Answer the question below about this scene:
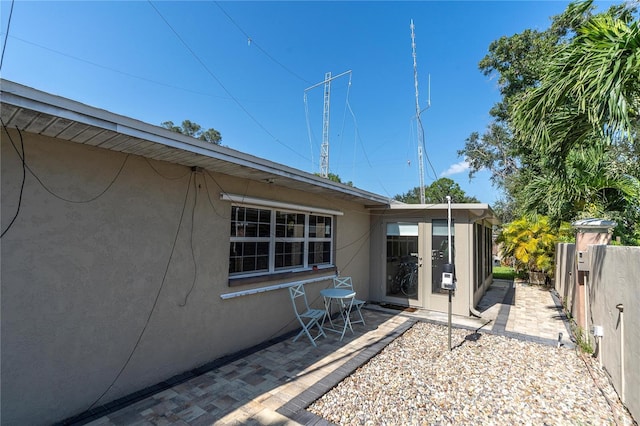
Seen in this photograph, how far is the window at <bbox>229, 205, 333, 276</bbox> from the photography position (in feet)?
16.2

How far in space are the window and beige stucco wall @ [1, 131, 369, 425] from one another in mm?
364

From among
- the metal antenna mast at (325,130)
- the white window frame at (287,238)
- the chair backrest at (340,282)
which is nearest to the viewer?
the white window frame at (287,238)

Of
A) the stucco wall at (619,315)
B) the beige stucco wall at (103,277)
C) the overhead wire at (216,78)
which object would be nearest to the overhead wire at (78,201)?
the beige stucco wall at (103,277)

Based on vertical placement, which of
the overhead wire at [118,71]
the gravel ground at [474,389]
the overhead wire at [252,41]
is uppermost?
the overhead wire at [252,41]

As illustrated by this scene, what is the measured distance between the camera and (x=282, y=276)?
218 inches

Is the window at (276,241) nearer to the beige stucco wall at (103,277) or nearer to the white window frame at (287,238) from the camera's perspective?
the white window frame at (287,238)

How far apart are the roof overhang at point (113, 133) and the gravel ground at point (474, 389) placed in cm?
326

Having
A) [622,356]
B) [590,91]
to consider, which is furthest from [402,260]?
[590,91]

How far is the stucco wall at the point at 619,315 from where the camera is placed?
3137 mm

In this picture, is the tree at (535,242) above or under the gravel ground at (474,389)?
above

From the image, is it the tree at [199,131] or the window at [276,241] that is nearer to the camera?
the window at [276,241]

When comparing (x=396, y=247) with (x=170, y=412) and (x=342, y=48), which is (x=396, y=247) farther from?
(x=342, y=48)

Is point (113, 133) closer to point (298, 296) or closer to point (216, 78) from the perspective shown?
point (298, 296)

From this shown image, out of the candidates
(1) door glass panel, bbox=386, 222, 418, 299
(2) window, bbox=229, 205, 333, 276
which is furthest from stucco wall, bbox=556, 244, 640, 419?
(2) window, bbox=229, 205, 333, 276
